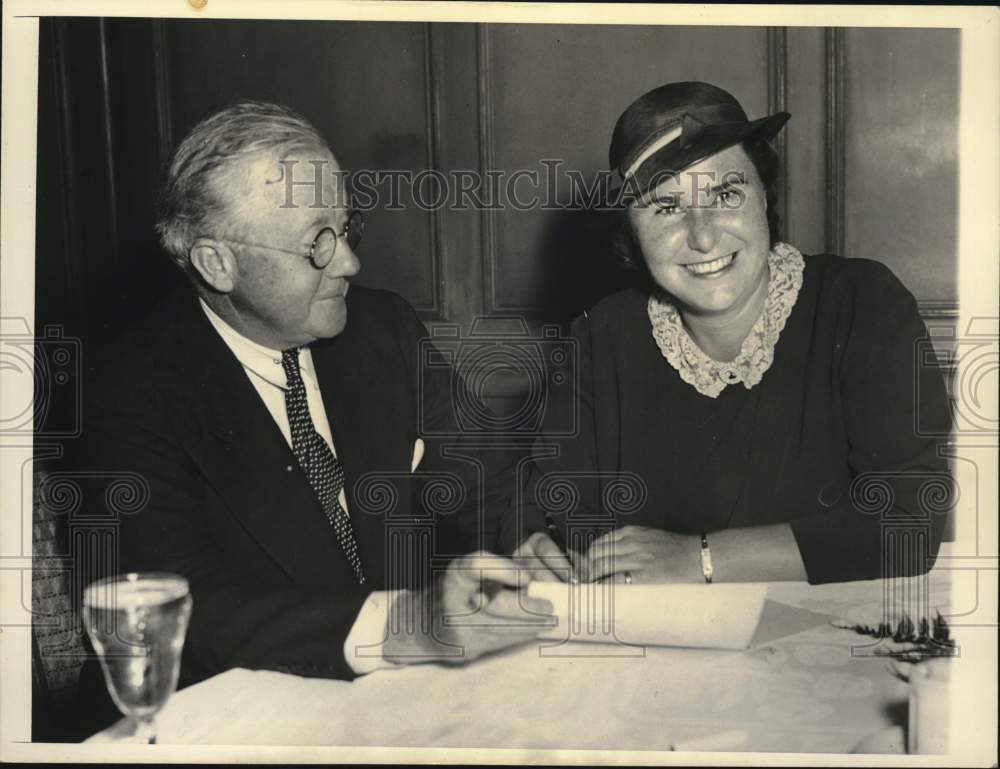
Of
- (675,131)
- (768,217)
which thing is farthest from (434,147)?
(768,217)

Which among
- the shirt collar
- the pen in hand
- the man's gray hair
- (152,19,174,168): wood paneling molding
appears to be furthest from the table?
(152,19,174,168): wood paneling molding

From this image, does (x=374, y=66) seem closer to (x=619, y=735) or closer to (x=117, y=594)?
(x=117, y=594)

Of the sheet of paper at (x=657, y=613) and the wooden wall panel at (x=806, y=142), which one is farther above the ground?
the wooden wall panel at (x=806, y=142)

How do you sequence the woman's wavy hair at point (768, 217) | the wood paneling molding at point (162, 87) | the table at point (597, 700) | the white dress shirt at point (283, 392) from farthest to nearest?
the wood paneling molding at point (162, 87) < the woman's wavy hair at point (768, 217) < the white dress shirt at point (283, 392) < the table at point (597, 700)

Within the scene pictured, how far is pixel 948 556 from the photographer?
169cm

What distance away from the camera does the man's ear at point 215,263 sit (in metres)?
1.62

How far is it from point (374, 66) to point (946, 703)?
4.97 feet

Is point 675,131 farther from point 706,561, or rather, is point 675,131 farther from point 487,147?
point 706,561

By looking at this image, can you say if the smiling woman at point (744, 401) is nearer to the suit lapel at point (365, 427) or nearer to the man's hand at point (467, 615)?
the man's hand at point (467, 615)

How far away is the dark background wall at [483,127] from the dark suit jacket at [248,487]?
0.17 metres

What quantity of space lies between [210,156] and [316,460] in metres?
0.53

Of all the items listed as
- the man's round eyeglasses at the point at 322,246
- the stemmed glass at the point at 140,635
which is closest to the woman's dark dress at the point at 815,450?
the man's round eyeglasses at the point at 322,246

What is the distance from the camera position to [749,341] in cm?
170

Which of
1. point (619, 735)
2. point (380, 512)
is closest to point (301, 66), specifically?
point (380, 512)
